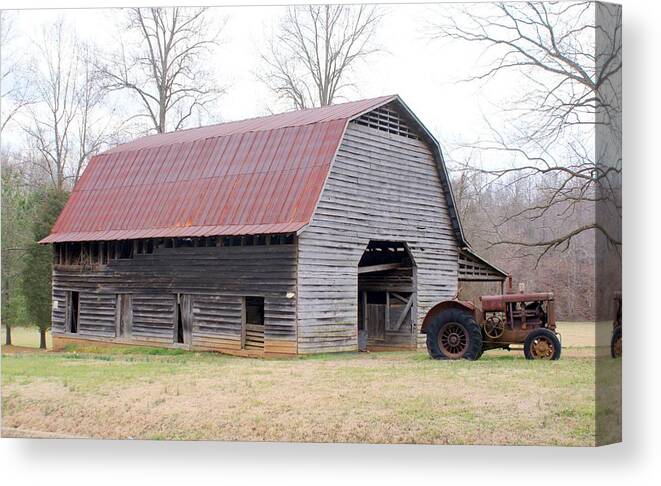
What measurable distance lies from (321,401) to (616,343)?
15.8ft

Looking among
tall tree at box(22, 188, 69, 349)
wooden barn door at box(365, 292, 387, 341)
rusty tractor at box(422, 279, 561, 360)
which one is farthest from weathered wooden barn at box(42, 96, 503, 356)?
rusty tractor at box(422, 279, 561, 360)

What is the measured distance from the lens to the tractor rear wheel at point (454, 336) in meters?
17.1

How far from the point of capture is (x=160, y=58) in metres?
16.2

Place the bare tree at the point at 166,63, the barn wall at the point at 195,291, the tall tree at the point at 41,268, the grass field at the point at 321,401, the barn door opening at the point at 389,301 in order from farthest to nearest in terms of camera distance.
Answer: the barn door opening at the point at 389,301 < the barn wall at the point at 195,291 < the tall tree at the point at 41,268 < the bare tree at the point at 166,63 < the grass field at the point at 321,401

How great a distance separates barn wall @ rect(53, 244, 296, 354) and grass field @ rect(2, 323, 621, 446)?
93.5 inches

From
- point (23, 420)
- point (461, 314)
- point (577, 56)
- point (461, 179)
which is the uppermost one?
point (577, 56)

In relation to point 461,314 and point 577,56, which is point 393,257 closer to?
point 461,314

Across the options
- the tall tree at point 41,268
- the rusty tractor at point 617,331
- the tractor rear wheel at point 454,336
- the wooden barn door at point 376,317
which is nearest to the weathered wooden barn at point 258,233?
the wooden barn door at point 376,317

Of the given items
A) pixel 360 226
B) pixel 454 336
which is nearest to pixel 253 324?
pixel 360 226

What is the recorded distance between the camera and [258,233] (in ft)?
61.9

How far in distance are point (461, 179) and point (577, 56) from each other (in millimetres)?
3788

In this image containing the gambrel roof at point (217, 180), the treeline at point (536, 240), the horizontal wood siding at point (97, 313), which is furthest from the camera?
the horizontal wood siding at point (97, 313)

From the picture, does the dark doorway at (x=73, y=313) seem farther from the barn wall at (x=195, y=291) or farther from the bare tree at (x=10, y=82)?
the bare tree at (x=10, y=82)

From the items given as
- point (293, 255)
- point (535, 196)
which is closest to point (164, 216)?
point (293, 255)
